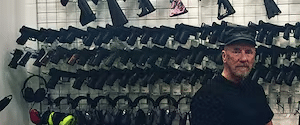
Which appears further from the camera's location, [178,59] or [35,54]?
[35,54]

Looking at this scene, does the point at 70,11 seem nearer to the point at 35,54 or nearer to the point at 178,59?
the point at 35,54

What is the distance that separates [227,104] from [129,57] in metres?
2.46

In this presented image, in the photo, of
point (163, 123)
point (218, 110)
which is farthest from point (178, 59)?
point (218, 110)

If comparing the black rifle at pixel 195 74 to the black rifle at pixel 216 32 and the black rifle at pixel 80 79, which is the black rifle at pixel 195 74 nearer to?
the black rifle at pixel 216 32

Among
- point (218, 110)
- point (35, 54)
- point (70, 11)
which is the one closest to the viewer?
point (218, 110)

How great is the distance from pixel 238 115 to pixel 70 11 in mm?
3430

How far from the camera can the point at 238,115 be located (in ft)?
6.02

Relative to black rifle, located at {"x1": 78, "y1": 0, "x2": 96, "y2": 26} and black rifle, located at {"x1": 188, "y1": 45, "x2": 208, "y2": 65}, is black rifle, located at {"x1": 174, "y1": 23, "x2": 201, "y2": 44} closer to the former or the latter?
black rifle, located at {"x1": 188, "y1": 45, "x2": 208, "y2": 65}

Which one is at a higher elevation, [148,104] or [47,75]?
[47,75]

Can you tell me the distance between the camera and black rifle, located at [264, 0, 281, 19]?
4.07 m

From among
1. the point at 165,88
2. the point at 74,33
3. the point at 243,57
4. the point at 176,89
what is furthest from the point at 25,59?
the point at 243,57

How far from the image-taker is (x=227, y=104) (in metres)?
1.83

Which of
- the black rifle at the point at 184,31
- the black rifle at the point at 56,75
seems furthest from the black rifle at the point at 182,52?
the black rifle at the point at 56,75

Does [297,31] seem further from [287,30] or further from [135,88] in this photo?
[135,88]
